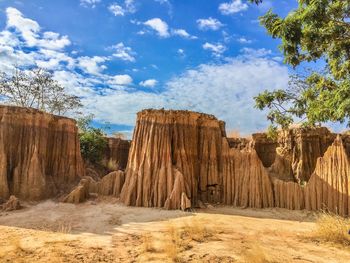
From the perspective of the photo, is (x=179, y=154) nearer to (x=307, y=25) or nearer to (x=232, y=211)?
(x=232, y=211)

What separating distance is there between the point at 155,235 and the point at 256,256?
11.1ft

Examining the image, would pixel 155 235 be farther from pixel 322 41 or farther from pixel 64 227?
pixel 322 41

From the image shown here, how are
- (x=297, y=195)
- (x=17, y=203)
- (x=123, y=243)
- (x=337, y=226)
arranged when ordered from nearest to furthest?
1. (x=123, y=243)
2. (x=337, y=226)
3. (x=17, y=203)
4. (x=297, y=195)

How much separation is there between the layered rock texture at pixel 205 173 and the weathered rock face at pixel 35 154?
3894 millimetres

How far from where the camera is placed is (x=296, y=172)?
785 inches

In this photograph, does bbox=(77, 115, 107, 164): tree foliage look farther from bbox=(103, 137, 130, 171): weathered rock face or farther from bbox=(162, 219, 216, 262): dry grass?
bbox=(162, 219, 216, 262): dry grass

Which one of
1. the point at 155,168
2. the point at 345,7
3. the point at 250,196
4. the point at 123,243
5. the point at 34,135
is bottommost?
the point at 123,243

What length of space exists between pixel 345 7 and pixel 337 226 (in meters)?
6.24

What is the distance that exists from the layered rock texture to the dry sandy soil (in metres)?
0.79

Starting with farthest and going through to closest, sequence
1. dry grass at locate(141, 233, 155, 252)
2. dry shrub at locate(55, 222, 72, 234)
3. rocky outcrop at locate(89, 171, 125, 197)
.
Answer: rocky outcrop at locate(89, 171, 125, 197) < dry shrub at locate(55, 222, 72, 234) < dry grass at locate(141, 233, 155, 252)

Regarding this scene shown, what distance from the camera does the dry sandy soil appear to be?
8836 mm

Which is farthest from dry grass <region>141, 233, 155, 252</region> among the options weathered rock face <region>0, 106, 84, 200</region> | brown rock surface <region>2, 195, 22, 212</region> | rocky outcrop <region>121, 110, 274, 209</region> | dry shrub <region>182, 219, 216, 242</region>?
weathered rock face <region>0, 106, 84, 200</region>

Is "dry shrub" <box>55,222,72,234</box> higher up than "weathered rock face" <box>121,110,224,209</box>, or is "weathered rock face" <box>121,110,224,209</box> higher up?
"weathered rock face" <box>121,110,224,209</box>

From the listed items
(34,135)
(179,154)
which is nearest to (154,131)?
(179,154)
